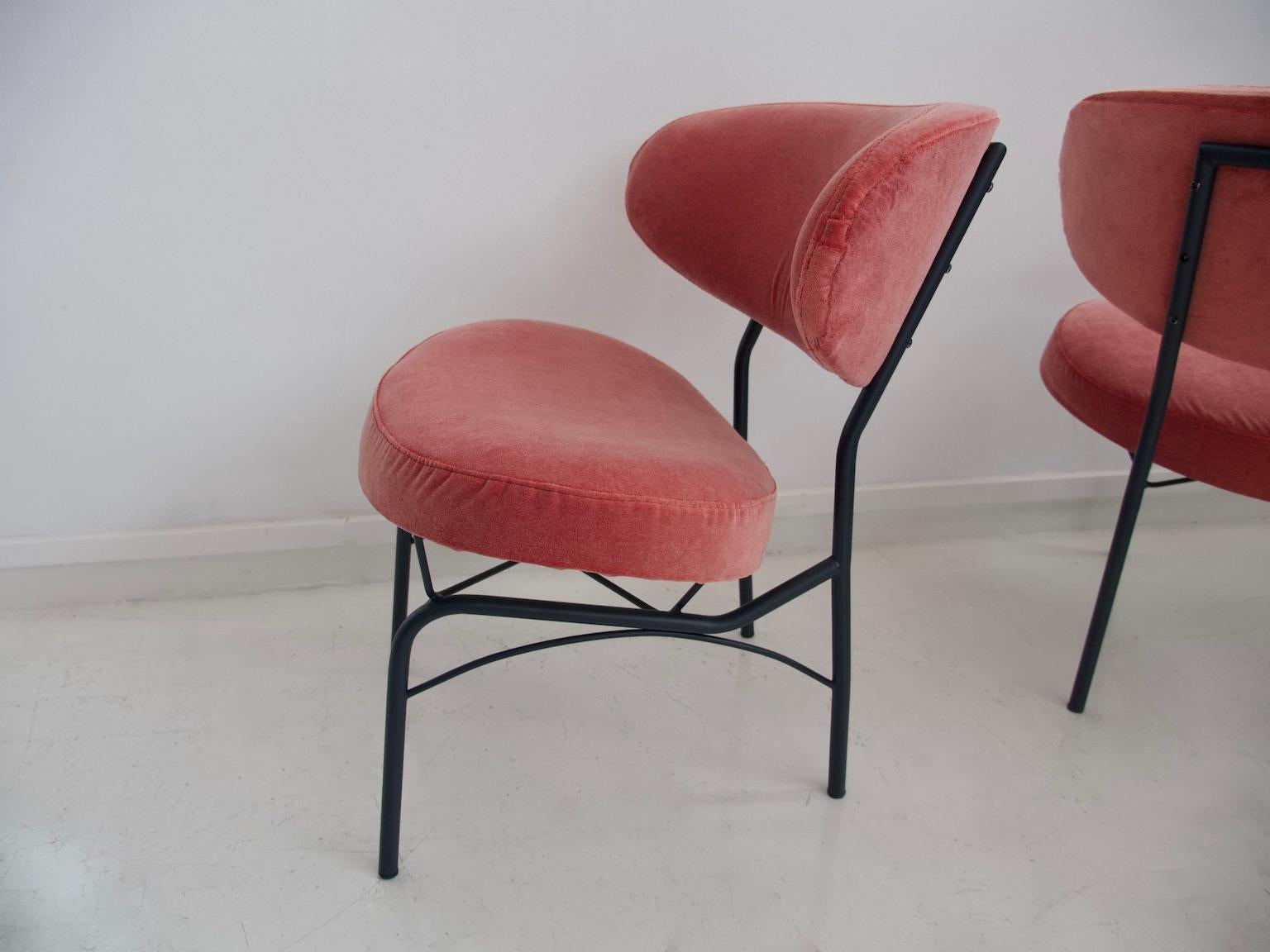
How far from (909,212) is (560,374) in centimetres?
42

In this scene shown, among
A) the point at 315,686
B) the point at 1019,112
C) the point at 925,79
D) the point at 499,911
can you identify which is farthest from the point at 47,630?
the point at 1019,112

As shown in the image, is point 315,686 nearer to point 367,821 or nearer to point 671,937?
point 367,821

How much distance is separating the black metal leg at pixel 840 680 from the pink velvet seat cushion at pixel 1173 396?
1.62 ft

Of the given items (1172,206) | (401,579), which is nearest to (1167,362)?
(1172,206)

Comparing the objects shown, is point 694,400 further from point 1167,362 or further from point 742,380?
point 1167,362

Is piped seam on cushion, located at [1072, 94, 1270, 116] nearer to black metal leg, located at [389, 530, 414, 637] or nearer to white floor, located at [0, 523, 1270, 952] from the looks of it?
white floor, located at [0, 523, 1270, 952]

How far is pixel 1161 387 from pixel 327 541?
1.16m

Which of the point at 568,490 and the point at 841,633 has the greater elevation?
the point at 568,490

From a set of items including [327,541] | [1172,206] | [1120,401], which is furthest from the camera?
[327,541]

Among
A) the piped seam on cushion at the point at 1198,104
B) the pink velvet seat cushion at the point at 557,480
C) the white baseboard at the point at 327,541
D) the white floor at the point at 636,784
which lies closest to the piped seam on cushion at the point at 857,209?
the pink velvet seat cushion at the point at 557,480

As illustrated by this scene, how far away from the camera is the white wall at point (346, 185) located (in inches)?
49.8

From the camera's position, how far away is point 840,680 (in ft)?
→ 3.62

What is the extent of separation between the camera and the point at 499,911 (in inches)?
38.8

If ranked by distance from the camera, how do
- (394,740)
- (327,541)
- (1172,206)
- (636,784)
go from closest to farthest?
1. (394,740)
2. (1172,206)
3. (636,784)
4. (327,541)
